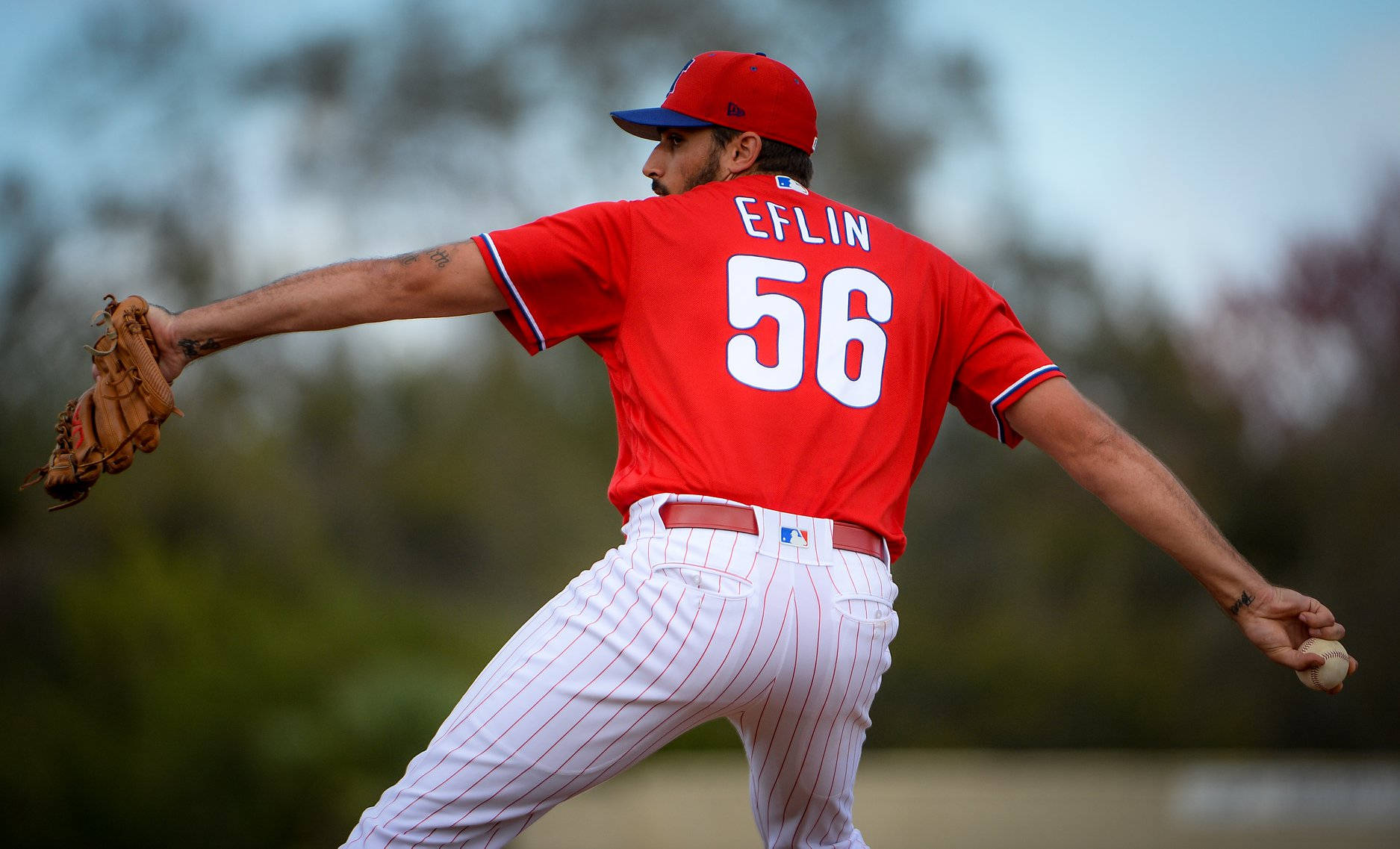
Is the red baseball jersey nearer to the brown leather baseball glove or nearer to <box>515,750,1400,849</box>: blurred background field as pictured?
the brown leather baseball glove

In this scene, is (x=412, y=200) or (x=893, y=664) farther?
(x=412, y=200)

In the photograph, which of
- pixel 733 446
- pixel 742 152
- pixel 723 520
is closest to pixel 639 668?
pixel 723 520

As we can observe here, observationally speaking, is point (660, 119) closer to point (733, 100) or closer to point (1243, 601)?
point (733, 100)

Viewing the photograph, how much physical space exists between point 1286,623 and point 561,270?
2034mm

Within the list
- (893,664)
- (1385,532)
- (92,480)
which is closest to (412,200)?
(893,664)

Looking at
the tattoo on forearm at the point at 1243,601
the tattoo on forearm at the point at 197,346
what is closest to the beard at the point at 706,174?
the tattoo on forearm at the point at 197,346

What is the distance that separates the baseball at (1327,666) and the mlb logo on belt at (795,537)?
1325 millimetres

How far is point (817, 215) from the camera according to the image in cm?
311

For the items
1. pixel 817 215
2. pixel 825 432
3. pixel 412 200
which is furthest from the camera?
pixel 412 200

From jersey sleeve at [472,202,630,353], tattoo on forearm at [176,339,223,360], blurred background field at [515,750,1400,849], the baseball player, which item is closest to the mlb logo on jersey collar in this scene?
the baseball player

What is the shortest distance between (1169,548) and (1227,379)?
13582mm

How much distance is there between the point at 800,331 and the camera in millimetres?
2895

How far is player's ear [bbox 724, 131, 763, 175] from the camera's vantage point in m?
3.22

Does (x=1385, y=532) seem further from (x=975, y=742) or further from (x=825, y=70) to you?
(x=825, y=70)
